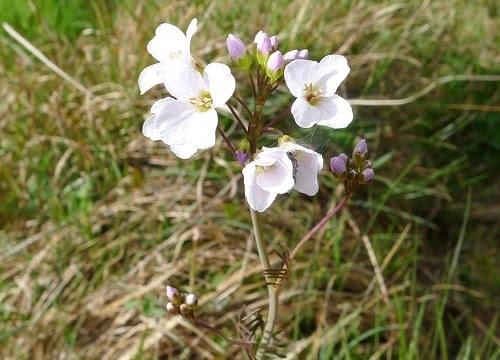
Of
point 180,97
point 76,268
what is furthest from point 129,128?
point 180,97

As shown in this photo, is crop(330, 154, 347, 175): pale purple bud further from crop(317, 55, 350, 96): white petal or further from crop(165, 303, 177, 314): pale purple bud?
crop(165, 303, 177, 314): pale purple bud

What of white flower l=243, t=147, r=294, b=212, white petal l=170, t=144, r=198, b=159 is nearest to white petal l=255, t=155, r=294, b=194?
white flower l=243, t=147, r=294, b=212

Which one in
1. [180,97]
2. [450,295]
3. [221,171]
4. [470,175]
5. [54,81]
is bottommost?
[450,295]

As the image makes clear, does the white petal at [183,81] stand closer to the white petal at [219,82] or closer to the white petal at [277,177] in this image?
the white petal at [219,82]

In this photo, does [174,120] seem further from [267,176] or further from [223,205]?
[223,205]

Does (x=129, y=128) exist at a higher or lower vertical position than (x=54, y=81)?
lower

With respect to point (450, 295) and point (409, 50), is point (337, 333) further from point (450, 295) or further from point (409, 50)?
point (409, 50)

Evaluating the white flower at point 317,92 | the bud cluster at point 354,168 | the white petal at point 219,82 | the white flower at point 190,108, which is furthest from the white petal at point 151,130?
the bud cluster at point 354,168

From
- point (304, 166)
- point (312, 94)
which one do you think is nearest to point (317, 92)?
point (312, 94)
